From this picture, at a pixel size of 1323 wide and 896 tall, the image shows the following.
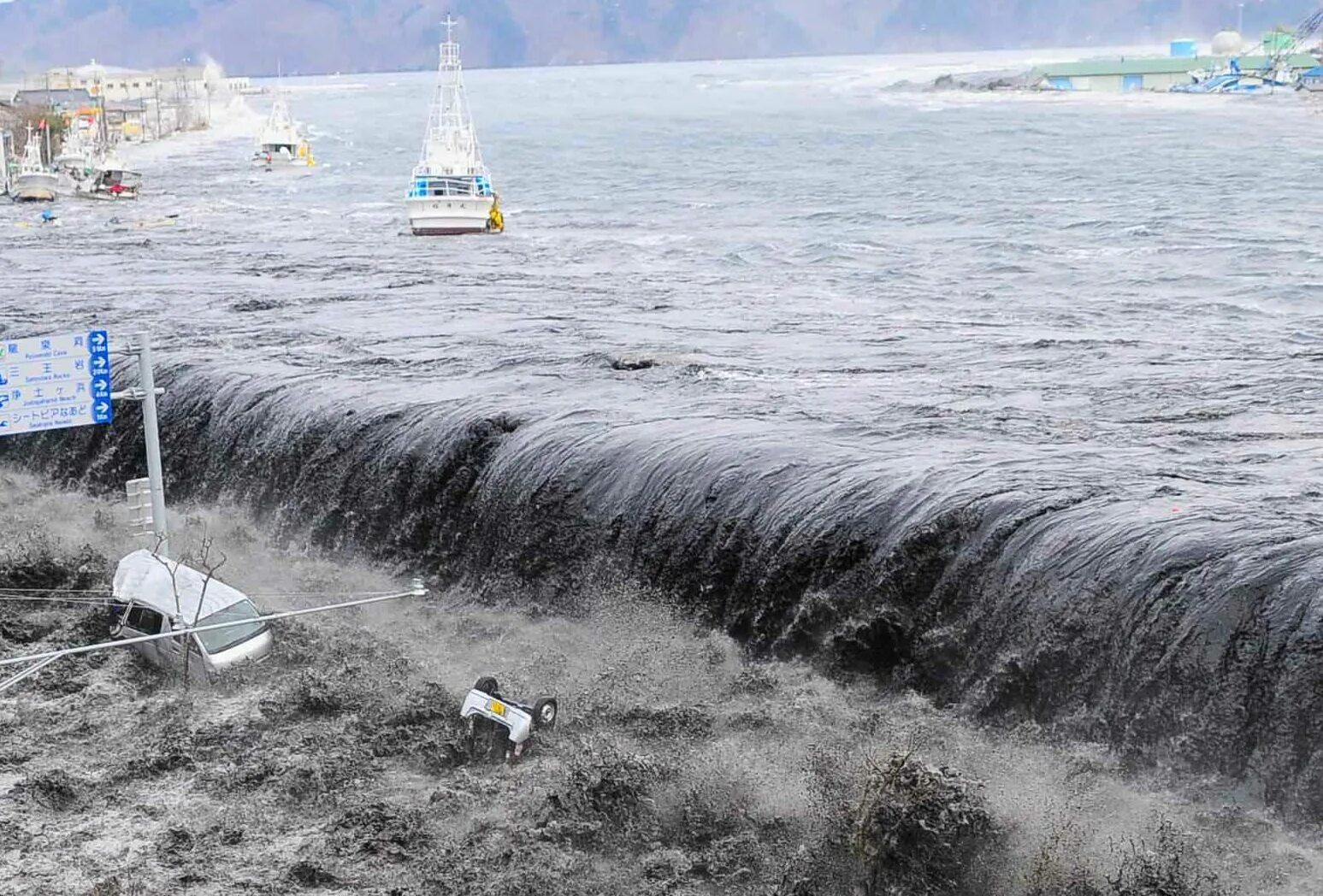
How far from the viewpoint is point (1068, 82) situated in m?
186

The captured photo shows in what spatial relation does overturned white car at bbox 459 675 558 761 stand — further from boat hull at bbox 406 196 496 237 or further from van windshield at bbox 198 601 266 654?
boat hull at bbox 406 196 496 237

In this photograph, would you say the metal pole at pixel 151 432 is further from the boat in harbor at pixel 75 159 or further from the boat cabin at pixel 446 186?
the boat in harbor at pixel 75 159

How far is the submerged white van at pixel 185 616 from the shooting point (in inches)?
843

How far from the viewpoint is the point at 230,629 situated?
21.8 metres

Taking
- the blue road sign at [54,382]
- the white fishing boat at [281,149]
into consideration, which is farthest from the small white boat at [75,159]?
the blue road sign at [54,382]

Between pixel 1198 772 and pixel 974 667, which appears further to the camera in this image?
pixel 974 667

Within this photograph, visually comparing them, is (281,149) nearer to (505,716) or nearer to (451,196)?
(451,196)

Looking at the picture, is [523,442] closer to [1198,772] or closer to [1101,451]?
[1101,451]

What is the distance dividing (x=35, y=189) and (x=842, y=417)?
2716 inches

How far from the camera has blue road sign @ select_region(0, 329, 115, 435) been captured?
20.3 m

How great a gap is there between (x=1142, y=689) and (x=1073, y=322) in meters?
22.0

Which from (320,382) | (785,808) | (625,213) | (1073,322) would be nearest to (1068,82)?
(625,213)

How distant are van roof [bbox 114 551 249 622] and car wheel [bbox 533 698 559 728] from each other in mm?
5389

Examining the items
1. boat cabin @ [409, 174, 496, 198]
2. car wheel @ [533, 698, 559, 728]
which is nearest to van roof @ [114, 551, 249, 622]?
car wheel @ [533, 698, 559, 728]
